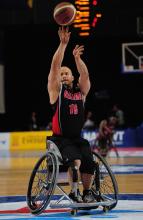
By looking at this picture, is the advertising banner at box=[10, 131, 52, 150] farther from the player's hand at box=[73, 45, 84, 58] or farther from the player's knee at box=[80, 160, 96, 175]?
the player's knee at box=[80, 160, 96, 175]

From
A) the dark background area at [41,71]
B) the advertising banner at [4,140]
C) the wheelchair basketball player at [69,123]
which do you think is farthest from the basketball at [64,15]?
the advertising banner at [4,140]

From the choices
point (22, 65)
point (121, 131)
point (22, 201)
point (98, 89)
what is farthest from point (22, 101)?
point (22, 201)

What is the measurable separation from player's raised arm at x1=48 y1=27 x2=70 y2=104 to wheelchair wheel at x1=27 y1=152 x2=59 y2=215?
0.83 m

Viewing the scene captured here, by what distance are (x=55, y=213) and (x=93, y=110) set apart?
24.7 metres

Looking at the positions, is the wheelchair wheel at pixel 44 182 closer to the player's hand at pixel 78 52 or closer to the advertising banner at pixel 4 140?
the player's hand at pixel 78 52

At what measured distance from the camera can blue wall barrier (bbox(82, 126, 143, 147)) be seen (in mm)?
26312

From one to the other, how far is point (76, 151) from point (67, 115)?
46cm

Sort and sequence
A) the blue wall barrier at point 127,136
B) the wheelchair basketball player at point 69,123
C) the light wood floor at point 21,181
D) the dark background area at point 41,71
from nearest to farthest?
the wheelchair basketball player at point 69,123 < the light wood floor at point 21,181 < the blue wall barrier at point 127,136 < the dark background area at point 41,71

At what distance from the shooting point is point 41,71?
103ft

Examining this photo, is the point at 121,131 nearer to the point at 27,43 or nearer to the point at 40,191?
the point at 27,43

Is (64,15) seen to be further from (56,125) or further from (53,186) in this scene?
(53,186)

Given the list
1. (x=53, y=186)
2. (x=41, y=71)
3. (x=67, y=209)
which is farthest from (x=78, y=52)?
(x=41, y=71)

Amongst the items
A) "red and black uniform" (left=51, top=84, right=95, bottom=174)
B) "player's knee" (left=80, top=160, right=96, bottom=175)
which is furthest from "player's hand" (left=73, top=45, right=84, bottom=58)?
"player's knee" (left=80, top=160, right=96, bottom=175)

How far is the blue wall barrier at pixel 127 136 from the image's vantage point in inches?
1036
